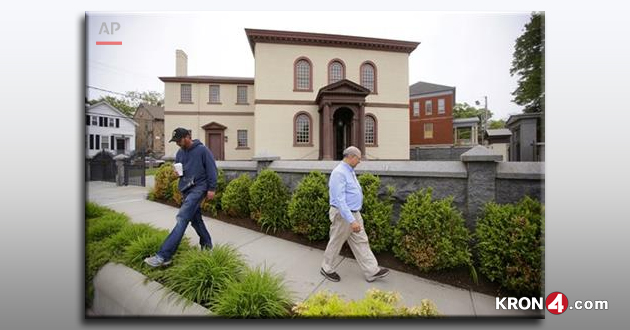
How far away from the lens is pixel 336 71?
40.4ft

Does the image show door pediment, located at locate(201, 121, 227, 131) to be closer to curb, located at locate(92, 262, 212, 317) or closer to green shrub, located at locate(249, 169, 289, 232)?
green shrub, located at locate(249, 169, 289, 232)

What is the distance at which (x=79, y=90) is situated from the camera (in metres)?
2.46

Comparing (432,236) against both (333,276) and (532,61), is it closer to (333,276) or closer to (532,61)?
(333,276)

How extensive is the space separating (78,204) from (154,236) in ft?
2.79

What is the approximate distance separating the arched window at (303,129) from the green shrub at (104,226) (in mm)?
9549

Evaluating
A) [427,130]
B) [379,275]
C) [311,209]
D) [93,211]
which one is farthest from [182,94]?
[427,130]

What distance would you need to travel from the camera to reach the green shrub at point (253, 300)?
1817mm

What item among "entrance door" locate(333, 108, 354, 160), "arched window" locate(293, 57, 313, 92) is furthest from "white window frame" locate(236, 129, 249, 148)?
"entrance door" locate(333, 108, 354, 160)

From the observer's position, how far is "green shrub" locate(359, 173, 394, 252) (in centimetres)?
292

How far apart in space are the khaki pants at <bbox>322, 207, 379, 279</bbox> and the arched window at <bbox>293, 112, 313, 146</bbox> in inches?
405

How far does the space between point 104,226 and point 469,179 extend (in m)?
5.05

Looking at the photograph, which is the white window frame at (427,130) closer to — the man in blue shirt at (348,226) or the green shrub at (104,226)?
the man in blue shirt at (348,226)

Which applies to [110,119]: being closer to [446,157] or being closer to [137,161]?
[137,161]

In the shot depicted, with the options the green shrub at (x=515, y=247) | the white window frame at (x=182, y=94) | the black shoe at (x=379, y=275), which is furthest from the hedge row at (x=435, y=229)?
the white window frame at (x=182, y=94)
